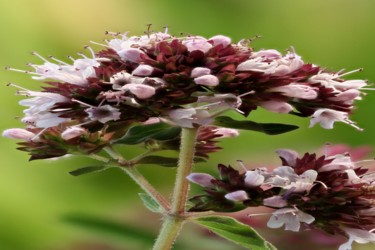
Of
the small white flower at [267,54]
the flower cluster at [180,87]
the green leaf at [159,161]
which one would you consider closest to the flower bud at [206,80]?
the flower cluster at [180,87]

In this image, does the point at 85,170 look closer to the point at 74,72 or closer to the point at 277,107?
the point at 74,72

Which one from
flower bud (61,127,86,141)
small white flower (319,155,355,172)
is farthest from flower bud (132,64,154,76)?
small white flower (319,155,355,172)

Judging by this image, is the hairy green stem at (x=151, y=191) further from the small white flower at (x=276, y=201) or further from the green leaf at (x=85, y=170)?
the small white flower at (x=276, y=201)

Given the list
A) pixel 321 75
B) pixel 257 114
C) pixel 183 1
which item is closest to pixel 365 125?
pixel 257 114

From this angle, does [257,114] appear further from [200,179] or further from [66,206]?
[200,179]

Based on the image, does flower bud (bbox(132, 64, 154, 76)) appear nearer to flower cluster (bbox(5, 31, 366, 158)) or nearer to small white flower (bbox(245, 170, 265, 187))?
flower cluster (bbox(5, 31, 366, 158))

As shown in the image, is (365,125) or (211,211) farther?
(365,125)

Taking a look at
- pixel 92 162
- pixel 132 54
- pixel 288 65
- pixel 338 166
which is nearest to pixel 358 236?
pixel 338 166

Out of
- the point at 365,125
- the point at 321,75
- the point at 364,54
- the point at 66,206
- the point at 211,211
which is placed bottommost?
the point at 211,211
